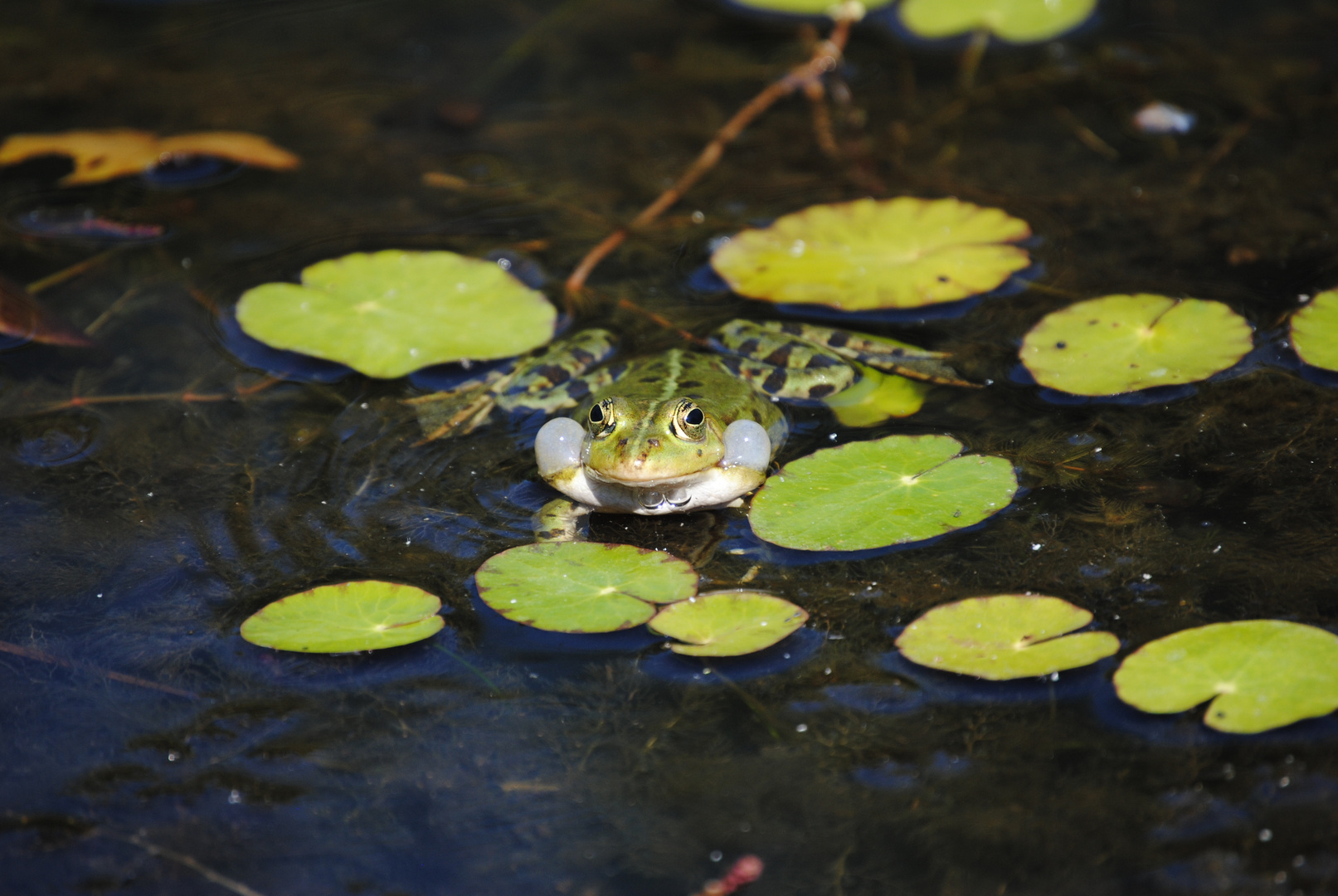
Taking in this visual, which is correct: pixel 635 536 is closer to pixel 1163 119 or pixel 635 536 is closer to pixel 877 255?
pixel 877 255

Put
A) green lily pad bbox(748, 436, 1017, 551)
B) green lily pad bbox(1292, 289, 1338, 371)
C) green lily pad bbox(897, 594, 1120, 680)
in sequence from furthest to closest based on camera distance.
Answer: green lily pad bbox(1292, 289, 1338, 371) < green lily pad bbox(748, 436, 1017, 551) < green lily pad bbox(897, 594, 1120, 680)

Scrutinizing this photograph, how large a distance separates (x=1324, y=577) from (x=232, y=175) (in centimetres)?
493

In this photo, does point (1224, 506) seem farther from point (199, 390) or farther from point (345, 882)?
point (199, 390)

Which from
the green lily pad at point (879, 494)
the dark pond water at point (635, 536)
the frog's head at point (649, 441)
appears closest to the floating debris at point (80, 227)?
the dark pond water at point (635, 536)

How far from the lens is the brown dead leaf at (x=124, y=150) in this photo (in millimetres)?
5246

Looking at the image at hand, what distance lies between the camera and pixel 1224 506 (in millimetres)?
3158

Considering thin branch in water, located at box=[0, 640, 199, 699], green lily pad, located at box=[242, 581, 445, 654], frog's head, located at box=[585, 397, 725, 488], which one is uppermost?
frog's head, located at box=[585, 397, 725, 488]

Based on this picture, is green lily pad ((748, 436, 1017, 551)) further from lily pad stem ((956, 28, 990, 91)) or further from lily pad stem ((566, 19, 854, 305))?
lily pad stem ((956, 28, 990, 91))

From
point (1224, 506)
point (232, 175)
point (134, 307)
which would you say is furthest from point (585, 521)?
point (232, 175)

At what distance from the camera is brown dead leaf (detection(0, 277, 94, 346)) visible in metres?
4.15

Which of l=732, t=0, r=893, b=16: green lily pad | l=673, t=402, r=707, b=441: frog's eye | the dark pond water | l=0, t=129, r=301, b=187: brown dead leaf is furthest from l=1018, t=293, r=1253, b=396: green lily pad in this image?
l=0, t=129, r=301, b=187: brown dead leaf

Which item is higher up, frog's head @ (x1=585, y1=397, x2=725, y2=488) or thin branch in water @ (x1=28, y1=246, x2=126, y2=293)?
frog's head @ (x1=585, y1=397, x2=725, y2=488)

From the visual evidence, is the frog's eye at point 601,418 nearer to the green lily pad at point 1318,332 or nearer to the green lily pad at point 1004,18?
the green lily pad at point 1318,332

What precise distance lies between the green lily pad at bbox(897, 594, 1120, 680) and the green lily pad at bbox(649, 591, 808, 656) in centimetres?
32
